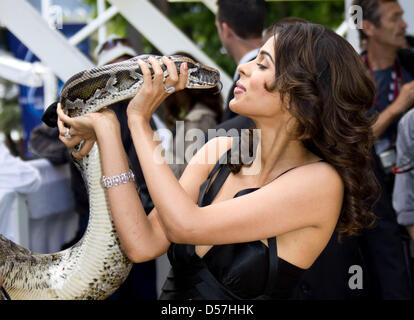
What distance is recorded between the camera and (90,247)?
6.46 ft

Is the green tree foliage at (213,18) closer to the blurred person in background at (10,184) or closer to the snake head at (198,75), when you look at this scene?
the blurred person in background at (10,184)

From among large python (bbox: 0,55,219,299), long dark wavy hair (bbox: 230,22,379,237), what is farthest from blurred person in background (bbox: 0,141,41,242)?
long dark wavy hair (bbox: 230,22,379,237)

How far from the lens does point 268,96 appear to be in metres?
1.74

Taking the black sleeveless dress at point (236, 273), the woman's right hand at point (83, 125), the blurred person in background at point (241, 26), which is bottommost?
the black sleeveless dress at point (236, 273)

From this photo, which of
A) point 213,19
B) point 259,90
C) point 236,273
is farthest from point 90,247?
point 213,19

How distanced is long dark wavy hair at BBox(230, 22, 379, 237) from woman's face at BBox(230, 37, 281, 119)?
0.02m

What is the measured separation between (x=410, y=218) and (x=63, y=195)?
268 cm

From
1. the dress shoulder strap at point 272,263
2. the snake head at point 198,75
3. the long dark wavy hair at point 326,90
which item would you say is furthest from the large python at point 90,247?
the dress shoulder strap at point 272,263

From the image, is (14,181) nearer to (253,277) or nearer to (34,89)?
(253,277)

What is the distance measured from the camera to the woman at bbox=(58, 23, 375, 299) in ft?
5.52

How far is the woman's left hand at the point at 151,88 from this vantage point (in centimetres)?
170

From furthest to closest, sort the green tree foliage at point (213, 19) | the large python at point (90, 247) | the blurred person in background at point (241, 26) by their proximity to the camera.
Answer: the green tree foliage at point (213, 19) → the blurred person in background at point (241, 26) → the large python at point (90, 247)

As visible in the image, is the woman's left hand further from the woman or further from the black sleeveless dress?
the black sleeveless dress

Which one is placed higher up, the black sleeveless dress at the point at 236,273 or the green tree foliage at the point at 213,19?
the green tree foliage at the point at 213,19
